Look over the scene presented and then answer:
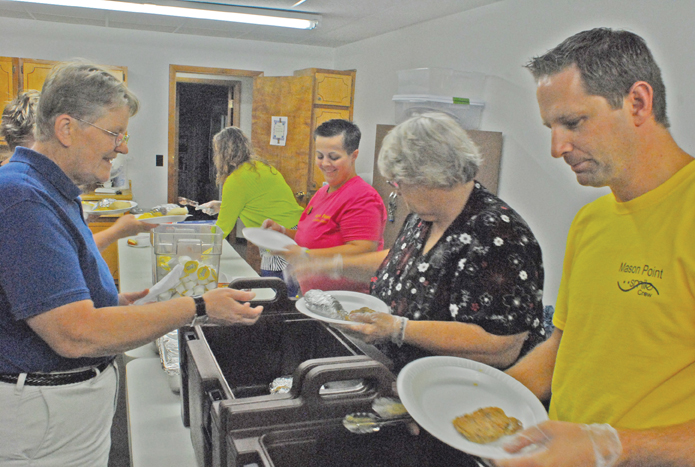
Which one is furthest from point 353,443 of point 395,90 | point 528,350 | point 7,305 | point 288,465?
point 395,90

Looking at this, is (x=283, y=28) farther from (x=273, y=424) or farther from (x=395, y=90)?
(x=273, y=424)

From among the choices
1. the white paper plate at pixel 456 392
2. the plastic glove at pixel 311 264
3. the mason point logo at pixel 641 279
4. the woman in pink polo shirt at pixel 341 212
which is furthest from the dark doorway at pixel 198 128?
the mason point logo at pixel 641 279

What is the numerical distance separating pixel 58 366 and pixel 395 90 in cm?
405

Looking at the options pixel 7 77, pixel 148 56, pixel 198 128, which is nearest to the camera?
pixel 7 77

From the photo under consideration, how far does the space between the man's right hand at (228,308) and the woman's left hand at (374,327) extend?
22 centimetres

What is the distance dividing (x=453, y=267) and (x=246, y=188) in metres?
2.38

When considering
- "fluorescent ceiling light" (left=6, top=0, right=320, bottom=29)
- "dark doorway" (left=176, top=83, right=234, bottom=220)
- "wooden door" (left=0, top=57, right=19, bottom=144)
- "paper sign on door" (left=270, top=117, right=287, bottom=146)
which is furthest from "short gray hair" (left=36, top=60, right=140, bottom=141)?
"dark doorway" (left=176, top=83, right=234, bottom=220)

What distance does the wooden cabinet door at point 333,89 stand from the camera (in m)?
5.28

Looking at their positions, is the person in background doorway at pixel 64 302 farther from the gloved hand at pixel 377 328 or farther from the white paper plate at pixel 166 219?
the white paper plate at pixel 166 219

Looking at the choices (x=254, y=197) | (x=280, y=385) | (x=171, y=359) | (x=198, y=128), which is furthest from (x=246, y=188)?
(x=198, y=128)

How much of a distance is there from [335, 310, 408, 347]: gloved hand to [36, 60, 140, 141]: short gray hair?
2.51 feet

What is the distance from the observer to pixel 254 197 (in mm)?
3449

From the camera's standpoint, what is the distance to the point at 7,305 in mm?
1027

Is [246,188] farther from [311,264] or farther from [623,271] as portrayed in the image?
[623,271]
